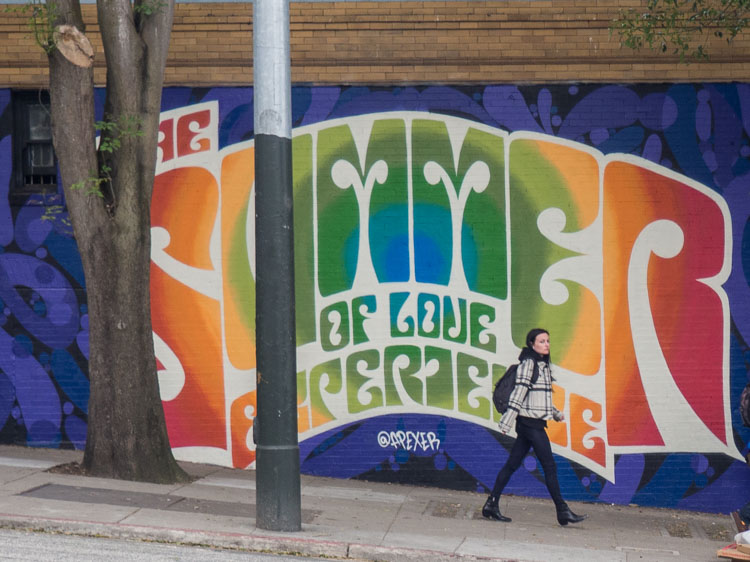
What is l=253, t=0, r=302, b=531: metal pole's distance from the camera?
8203 mm

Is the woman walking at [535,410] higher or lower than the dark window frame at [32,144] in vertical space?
lower

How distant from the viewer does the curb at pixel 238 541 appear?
25.6ft

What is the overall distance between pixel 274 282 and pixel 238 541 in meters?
2.08

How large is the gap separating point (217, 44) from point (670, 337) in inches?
244

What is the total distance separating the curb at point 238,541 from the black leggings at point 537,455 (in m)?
1.84

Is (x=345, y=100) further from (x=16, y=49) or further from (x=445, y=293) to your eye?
(x=16, y=49)

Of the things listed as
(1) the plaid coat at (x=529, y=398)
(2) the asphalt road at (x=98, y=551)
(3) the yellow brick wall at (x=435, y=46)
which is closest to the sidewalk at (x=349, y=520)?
(2) the asphalt road at (x=98, y=551)

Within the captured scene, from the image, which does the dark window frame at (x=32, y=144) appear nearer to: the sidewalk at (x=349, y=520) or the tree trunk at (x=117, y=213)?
the tree trunk at (x=117, y=213)

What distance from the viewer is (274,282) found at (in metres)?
8.31

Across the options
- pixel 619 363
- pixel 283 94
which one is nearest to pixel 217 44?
pixel 283 94

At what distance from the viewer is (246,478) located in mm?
11102

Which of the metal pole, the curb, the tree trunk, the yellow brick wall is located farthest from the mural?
the curb

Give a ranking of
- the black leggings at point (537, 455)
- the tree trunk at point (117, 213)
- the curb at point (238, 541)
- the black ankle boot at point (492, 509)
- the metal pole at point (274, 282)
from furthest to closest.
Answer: the black ankle boot at point (492, 509) → the tree trunk at point (117, 213) → the black leggings at point (537, 455) → the metal pole at point (274, 282) → the curb at point (238, 541)
